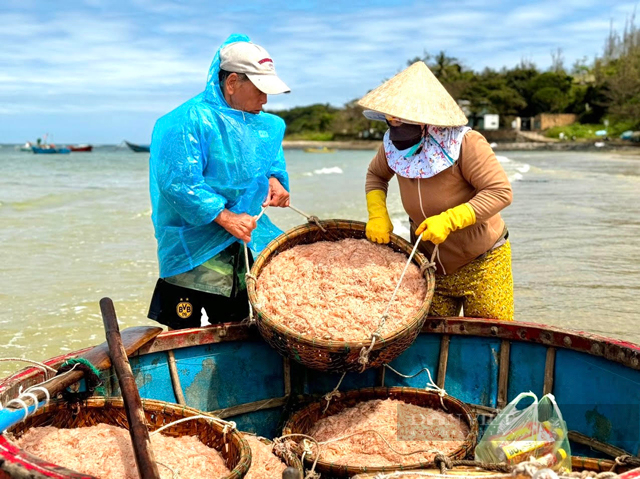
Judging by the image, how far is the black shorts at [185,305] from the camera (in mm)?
2943

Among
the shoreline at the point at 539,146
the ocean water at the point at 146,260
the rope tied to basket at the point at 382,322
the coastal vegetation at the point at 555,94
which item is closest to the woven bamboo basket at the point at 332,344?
the rope tied to basket at the point at 382,322

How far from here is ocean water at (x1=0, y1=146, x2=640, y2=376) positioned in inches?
233

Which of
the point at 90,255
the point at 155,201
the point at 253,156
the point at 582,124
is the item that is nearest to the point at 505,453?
the point at 253,156

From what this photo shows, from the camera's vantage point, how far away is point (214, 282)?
291cm

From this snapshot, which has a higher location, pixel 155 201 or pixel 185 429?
pixel 155 201

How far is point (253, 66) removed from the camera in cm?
271

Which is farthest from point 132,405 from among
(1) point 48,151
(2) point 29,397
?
(1) point 48,151

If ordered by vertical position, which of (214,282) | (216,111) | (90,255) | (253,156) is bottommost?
(90,255)

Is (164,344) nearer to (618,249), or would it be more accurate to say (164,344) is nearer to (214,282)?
(214,282)

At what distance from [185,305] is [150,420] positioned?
746 mm

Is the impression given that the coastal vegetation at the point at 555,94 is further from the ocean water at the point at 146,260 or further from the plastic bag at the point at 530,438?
the plastic bag at the point at 530,438

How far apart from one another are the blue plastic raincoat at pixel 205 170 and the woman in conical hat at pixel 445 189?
0.51m

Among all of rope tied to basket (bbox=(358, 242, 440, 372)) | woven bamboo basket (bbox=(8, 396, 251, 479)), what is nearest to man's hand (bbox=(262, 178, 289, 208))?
rope tied to basket (bbox=(358, 242, 440, 372))

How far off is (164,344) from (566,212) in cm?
1100
